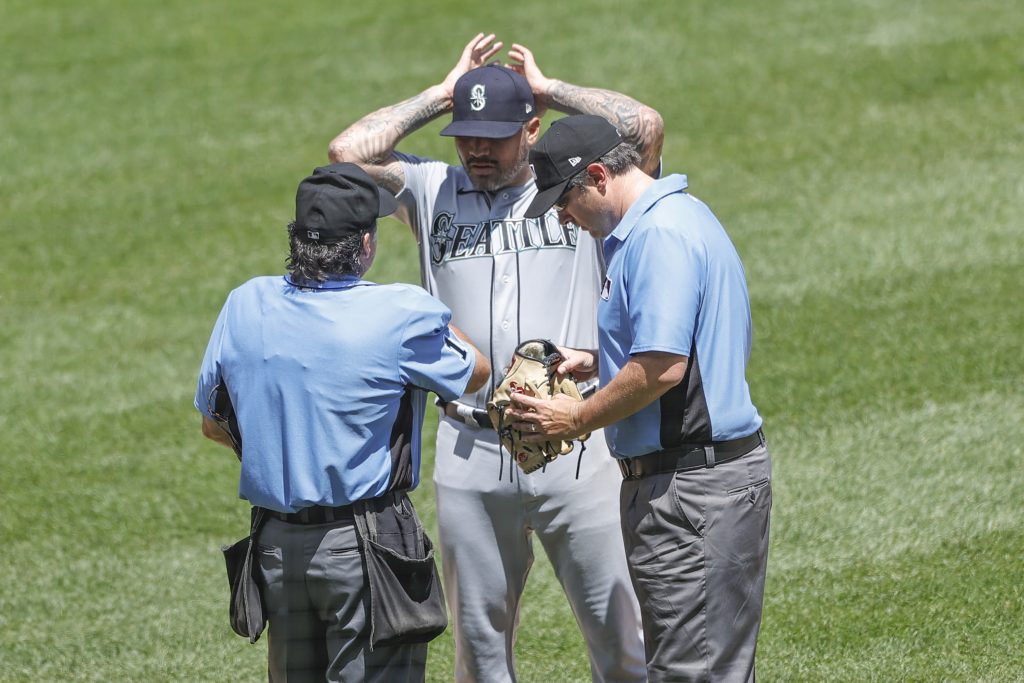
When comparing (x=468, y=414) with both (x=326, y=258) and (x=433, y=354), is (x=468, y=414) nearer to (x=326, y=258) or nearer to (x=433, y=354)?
(x=433, y=354)

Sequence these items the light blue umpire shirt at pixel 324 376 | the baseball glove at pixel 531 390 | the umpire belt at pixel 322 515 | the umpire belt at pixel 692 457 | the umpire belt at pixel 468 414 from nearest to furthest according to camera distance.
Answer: the light blue umpire shirt at pixel 324 376
the umpire belt at pixel 322 515
the umpire belt at pixel 692 457
the baseball glove at pixel 531 390
the umpire belt at pixel 468 414

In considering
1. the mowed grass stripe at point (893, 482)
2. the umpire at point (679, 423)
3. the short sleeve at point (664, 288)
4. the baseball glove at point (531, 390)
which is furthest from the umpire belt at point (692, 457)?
the mowed grass stripe at point (893, 482)

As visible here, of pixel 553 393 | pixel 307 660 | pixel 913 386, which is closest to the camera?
pixel 307 660

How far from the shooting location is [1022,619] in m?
5.07

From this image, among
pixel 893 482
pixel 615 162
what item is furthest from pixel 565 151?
pixel 893 482

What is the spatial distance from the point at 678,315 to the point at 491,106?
1.18 metres

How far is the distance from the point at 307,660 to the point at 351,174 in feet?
4.48

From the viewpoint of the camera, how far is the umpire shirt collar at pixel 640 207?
3758 millimetres

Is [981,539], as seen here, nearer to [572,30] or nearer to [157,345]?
[157,345]

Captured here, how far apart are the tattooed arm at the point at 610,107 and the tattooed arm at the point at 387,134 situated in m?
0.26

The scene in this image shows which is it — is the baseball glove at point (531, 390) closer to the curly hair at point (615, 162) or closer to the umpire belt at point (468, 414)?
the umpire belt at point (468, 414)

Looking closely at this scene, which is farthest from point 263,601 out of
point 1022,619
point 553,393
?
point 1022,619

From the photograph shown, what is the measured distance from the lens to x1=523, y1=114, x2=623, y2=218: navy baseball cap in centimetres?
374

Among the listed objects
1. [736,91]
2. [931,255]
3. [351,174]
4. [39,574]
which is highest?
[351,174]
